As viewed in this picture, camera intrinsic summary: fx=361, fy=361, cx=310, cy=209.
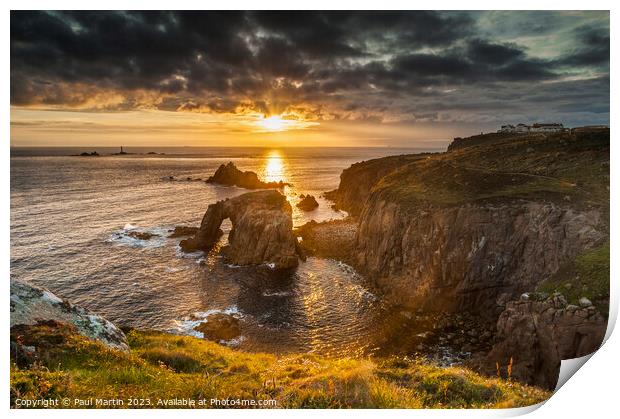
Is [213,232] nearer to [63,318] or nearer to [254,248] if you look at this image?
[254,248]

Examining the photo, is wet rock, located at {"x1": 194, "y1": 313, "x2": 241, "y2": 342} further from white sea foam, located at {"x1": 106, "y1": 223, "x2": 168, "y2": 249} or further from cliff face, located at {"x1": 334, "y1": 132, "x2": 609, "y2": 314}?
white sea foam, located at {"x1": 106, "y1": 223, "x2": 168, "y2": 249}

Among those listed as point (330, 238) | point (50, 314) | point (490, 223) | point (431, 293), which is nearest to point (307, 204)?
point (330, 238)

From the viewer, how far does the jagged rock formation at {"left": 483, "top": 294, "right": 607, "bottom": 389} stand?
45.5 feet

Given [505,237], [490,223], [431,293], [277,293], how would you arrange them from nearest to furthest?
[505,237] → [490,223] → [431,293] → [277,293]

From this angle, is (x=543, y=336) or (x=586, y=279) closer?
(x=543, y=336)

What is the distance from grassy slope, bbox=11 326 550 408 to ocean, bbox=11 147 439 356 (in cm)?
733

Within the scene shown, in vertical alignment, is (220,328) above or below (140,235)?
below

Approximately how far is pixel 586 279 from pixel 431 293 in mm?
11959

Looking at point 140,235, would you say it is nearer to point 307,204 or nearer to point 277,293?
point 277,293

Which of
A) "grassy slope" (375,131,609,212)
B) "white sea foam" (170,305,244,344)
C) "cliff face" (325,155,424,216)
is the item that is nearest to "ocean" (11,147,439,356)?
"white sea foam" (170,305,244,344)

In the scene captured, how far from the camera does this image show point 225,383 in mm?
10867

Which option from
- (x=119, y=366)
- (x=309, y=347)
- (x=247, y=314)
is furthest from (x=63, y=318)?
(x=247, y=314)
